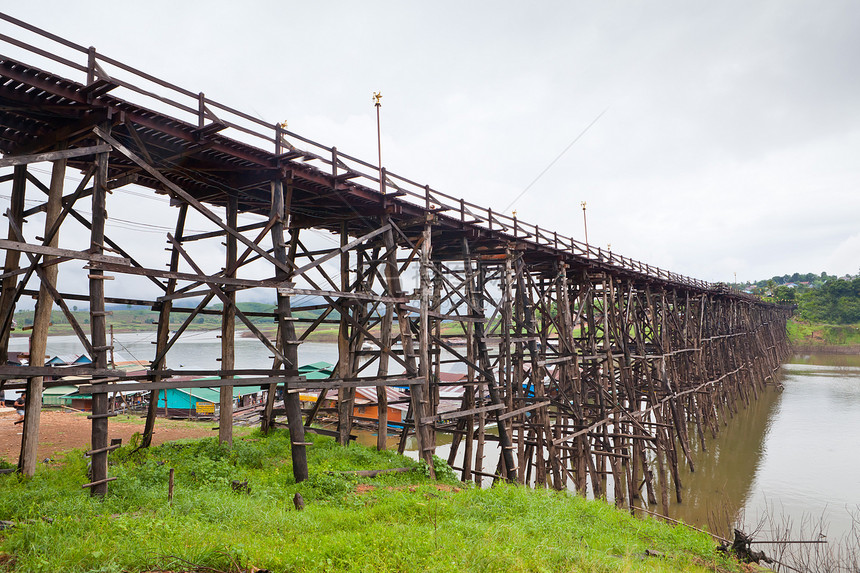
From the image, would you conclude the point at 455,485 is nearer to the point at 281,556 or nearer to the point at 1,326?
the point at 281,556

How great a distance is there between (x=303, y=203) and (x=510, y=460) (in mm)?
7700

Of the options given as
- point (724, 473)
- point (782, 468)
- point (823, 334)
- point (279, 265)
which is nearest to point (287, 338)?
point (279, 265)

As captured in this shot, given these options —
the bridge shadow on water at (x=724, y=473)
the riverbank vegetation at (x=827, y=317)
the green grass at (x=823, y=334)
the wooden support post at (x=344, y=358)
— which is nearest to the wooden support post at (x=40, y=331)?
the wooden support post at (x=344, y=358)

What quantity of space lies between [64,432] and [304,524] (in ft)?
40.9

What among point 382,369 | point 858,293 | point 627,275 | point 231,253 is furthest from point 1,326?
point 858,293

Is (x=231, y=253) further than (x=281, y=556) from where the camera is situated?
Yes

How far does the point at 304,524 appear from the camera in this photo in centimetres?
606

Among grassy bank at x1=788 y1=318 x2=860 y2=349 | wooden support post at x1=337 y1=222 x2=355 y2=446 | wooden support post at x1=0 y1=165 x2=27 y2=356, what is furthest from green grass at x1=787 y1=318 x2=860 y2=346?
wooden support post at x1=0 y1=165 x2=27 y2=356

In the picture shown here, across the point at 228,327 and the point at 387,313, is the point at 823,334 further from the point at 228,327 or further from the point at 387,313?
the point at 228,327

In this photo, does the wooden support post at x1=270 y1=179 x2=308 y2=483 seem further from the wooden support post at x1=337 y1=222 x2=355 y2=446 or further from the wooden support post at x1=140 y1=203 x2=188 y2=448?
the wooden support post at x1=337 y1=222 x2=355 y2=446

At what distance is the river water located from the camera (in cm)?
1422

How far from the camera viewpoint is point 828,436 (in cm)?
2225

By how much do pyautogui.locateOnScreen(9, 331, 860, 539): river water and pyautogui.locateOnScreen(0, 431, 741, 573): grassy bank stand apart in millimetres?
2546

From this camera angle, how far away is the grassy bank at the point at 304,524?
4.79 meters
